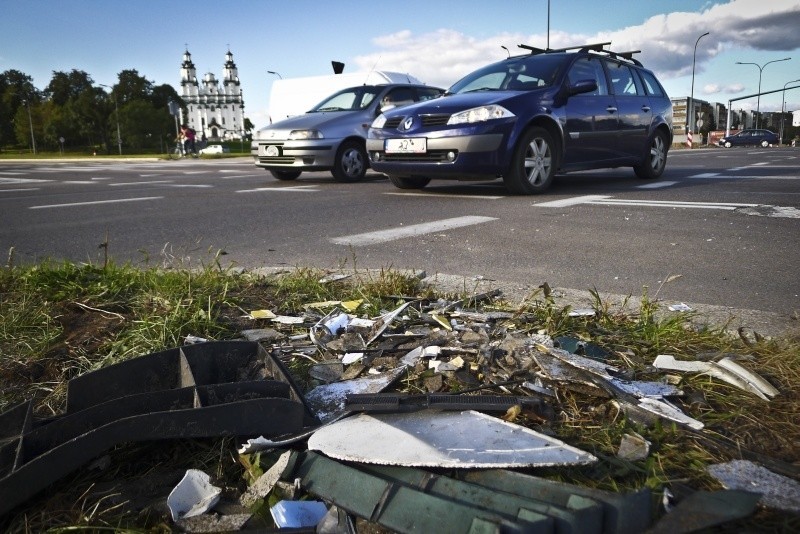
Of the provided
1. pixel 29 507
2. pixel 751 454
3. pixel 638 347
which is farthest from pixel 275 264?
pixel 751 454

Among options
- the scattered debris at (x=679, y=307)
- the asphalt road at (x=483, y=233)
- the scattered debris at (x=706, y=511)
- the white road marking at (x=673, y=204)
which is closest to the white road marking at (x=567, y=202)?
the asphalt road at (x=483, y=233)

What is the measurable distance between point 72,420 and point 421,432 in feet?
2.59

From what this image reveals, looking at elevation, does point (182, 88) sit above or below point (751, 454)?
above

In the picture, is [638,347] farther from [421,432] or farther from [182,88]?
[182,88]

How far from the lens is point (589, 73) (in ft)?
28.4

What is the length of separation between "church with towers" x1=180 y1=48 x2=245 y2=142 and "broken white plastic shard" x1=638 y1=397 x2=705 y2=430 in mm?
178680

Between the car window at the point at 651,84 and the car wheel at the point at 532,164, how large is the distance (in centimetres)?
307

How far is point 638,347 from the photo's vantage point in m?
2.18

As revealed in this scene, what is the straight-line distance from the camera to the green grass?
142cm

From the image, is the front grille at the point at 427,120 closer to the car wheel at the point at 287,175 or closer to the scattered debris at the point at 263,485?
the car wheel at the point at 287,175

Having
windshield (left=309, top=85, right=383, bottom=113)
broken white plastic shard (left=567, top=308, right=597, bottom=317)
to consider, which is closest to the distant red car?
windshield (left=309, top=85, right=383, bottom=113)

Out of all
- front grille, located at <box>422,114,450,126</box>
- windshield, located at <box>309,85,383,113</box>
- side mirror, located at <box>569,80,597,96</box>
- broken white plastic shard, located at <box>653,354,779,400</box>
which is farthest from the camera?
windshield, located at <box>309,85,383,113</box>

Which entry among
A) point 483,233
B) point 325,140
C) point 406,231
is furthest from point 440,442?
point 325,140

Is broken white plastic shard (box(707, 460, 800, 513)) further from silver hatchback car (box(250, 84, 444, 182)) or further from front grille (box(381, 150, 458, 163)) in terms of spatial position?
silver hatchback car (box(250, 84, 444, 182))
